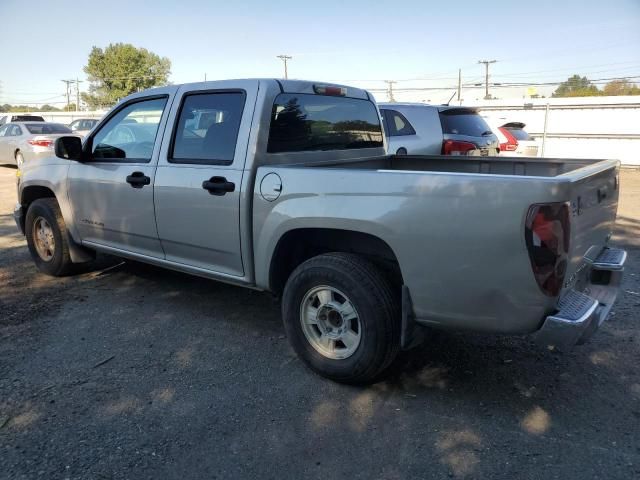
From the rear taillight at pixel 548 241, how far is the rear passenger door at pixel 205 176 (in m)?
1.92

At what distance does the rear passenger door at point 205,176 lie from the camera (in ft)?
12.2

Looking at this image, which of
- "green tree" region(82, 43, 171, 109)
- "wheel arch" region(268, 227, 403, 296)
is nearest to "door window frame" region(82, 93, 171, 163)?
"wheel arch" region(268, 227, 403, 296)

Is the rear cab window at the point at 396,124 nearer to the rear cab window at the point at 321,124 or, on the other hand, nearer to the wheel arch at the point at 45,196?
the rear cab window at the point at 321,124

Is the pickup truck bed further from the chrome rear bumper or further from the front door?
the front door

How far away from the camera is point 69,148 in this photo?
15.6 feet

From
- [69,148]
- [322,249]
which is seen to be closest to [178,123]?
[69,148]

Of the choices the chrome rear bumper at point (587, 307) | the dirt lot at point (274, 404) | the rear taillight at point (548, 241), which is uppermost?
the rear taillight at point (548, 241)

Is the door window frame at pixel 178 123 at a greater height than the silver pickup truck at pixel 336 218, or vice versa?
the door window frame at pixel 178 123

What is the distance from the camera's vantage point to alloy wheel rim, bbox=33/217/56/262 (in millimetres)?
5504

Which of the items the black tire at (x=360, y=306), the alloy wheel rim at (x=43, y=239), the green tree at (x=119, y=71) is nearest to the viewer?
the black tire at (x=360, y=306)

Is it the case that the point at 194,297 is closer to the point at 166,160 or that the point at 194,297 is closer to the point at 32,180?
the point at 166,160

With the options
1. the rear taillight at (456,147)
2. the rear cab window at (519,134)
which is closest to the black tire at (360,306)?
the rear taillight at (456,147)

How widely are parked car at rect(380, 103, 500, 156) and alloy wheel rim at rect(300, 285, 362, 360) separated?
5129 millimetres

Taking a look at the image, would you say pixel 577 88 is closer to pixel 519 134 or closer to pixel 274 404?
pixel 519 134
